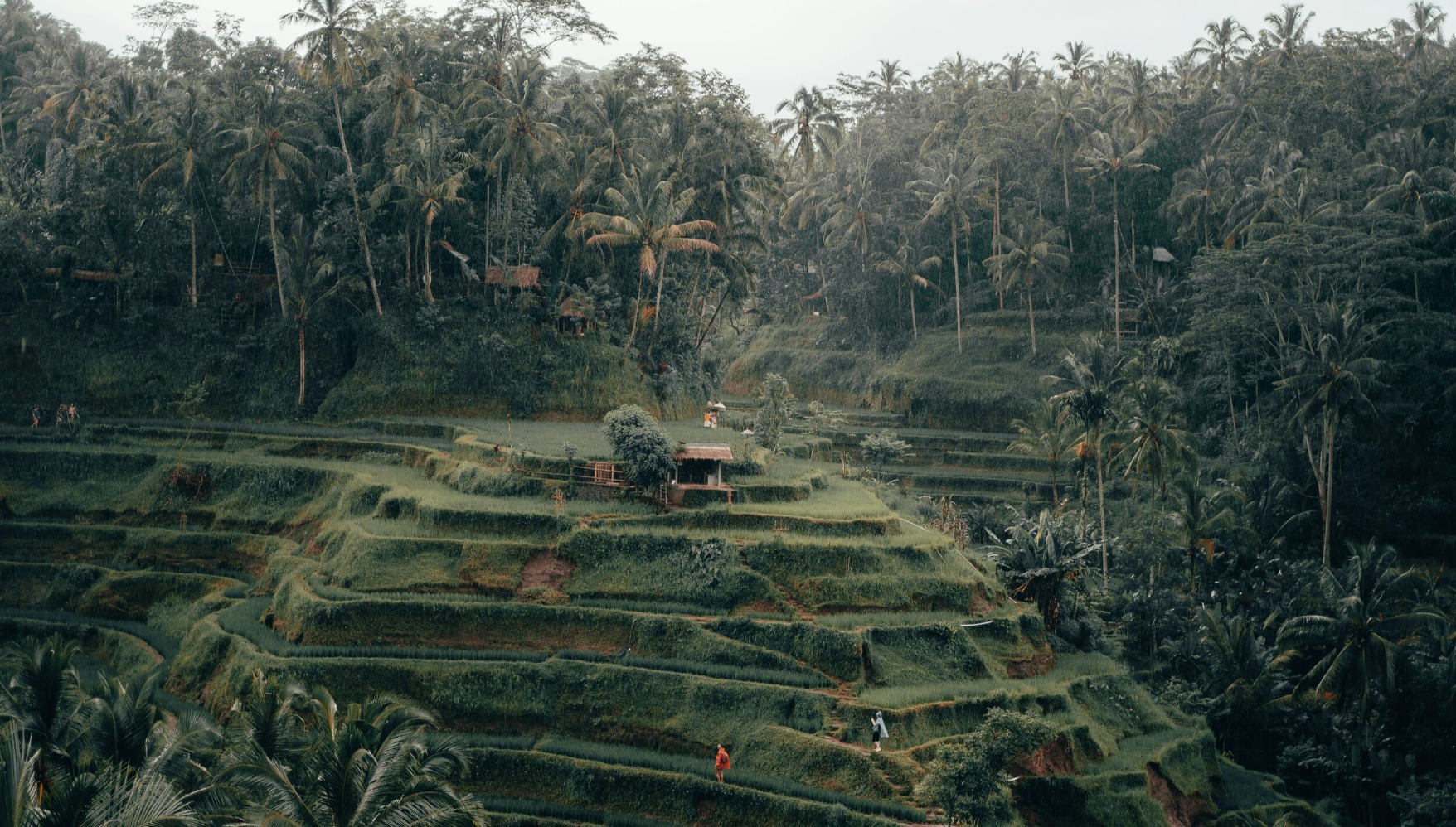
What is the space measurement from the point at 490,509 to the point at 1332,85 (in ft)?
132

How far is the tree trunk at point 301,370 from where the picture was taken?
45406 mm

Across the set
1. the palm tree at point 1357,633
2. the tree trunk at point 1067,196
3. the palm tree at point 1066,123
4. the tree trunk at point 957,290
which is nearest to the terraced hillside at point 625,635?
the palm tree at point 1357,633

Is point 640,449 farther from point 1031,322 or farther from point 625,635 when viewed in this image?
point 1031,322

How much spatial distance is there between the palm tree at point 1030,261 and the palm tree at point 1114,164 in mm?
2878

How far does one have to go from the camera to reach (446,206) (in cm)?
4719

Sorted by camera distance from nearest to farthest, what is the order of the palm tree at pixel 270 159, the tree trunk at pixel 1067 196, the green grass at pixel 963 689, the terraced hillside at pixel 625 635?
1. the terraced hillside at pixel 625 635
2. the green grass at pixel 963 689
3. the palm tree at pixel 270 159
4. the tree trunk at pixel 1067 196

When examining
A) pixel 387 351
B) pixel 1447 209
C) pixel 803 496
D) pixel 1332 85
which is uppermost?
pixel 1332 85

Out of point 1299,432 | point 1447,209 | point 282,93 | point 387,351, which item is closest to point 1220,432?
point 1299,432

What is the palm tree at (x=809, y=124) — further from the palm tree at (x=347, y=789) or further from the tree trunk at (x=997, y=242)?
the palm tree at (x=347, y=789)

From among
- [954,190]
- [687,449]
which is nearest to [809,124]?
[954,190]

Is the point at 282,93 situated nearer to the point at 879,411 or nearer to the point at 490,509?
the point at 490,509

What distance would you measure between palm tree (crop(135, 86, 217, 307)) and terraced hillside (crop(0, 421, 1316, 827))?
14.7 meters

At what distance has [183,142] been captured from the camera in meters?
45.7

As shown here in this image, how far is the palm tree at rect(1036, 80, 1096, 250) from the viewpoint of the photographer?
200 ft
